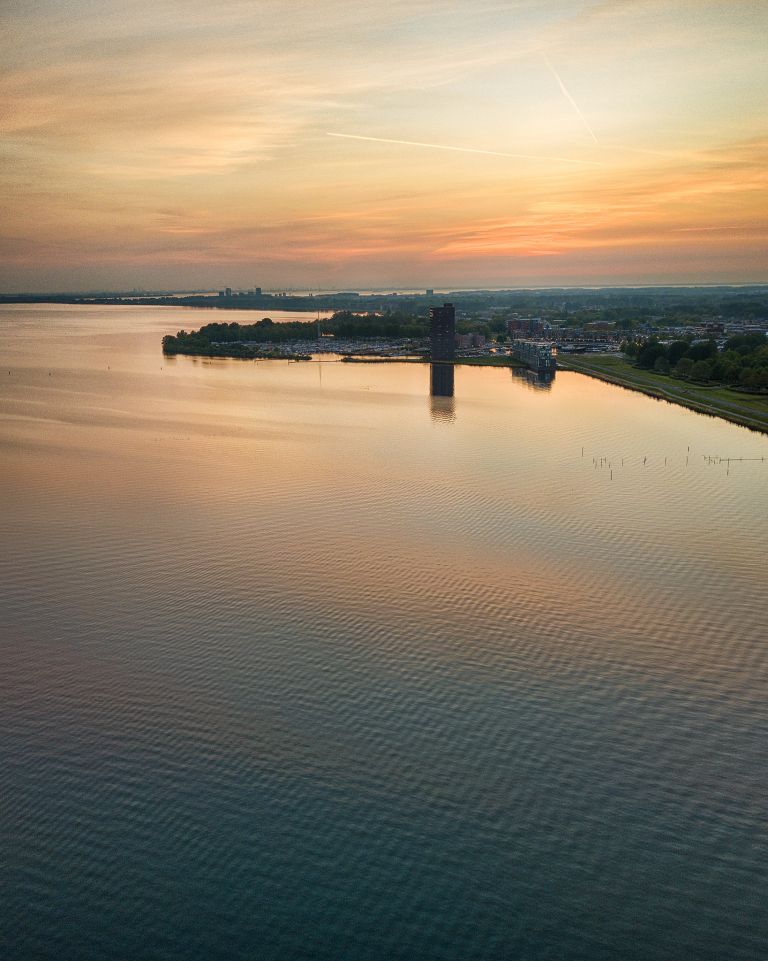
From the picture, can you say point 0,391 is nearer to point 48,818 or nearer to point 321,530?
point 321,530

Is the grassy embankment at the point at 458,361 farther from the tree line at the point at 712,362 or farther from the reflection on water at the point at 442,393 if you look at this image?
the tree line at the point at 712,362

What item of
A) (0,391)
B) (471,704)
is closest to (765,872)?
(471,704)

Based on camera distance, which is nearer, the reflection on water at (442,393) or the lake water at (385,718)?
the lake water at (385,718)

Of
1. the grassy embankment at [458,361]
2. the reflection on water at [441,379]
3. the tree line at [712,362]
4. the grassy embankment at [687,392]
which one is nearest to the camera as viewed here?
the grassy embankment at [687,392]

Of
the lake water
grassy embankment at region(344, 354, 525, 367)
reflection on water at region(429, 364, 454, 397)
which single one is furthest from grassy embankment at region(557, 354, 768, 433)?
the lake water

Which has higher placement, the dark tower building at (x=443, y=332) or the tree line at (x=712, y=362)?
the dark tower building at (x=443, y=332)

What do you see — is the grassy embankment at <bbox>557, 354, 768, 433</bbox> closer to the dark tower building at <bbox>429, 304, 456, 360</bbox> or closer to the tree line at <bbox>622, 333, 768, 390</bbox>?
the tree line at <bbox>622, 333, 768, 390</bbox>

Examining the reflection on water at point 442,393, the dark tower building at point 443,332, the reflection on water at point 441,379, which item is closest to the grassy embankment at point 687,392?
the reflection on water at point 441,379
